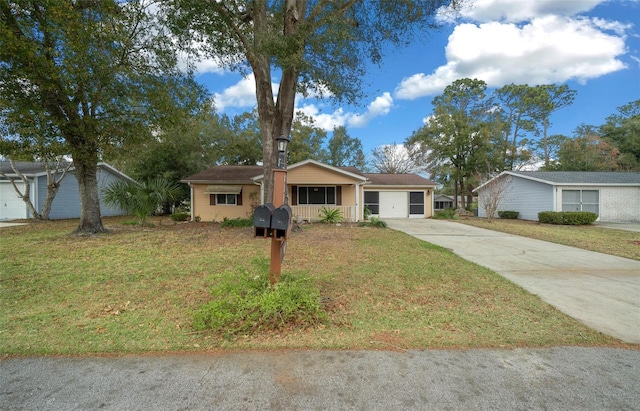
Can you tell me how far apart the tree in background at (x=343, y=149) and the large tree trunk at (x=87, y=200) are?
2882 centimetres

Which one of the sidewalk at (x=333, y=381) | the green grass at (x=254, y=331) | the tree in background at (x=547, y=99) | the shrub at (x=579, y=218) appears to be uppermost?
the tree in background at (x=547, y=99)

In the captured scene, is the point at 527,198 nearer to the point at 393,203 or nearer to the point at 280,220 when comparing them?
the point at 393,203

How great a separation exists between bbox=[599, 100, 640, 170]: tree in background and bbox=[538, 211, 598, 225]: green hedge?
1739 centimetres

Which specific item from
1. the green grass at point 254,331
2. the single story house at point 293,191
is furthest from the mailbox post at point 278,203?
the single story house at point 293,191

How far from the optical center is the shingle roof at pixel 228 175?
16297mm

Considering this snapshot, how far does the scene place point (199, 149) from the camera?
2241 centimetres

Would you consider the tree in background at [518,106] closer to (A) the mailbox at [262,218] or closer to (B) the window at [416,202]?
(B) the window at [416,202]

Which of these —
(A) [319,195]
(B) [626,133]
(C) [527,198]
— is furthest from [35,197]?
Answer: (B) [626,133]

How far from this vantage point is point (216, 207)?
1659cm

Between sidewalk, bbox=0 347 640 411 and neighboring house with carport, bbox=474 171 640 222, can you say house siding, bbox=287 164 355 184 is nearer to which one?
neighboring house with carport, bbox=474 171 640 222

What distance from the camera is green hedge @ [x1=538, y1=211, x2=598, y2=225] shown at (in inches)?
599

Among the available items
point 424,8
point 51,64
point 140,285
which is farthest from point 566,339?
point 51,64

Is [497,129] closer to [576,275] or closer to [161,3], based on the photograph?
[576,275]

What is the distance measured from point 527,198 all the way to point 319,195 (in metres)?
13.6
